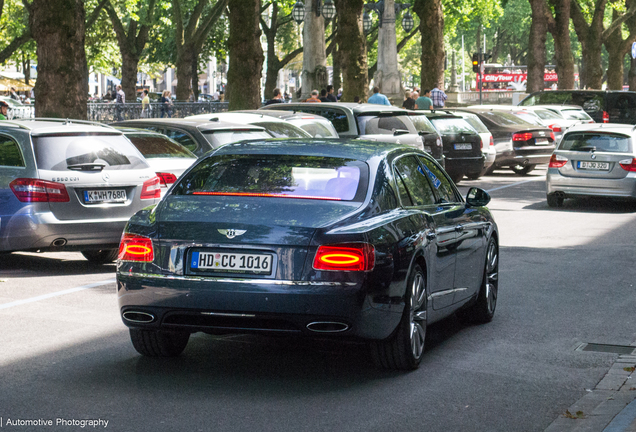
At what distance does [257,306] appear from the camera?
19.3ft

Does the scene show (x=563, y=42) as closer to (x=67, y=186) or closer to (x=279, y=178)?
(x=67, y=186)

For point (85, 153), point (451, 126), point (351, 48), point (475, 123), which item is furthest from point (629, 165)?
point (351, 48)

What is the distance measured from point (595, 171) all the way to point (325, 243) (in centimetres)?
1355

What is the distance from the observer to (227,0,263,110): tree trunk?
24.0 m

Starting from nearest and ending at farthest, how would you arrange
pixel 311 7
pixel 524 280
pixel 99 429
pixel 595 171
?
pixel 99 429 < pixel 524 280 < pixel 595 171 < pixel 311 7

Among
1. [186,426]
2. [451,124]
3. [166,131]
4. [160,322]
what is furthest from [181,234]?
[451,124]

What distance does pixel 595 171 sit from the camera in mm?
18578

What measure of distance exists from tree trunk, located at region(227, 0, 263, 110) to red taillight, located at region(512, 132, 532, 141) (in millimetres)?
6428

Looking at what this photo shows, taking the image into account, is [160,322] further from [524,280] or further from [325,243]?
[524,280]

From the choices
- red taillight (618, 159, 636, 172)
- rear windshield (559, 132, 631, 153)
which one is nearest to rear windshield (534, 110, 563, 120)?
rear windshield (559, 132, 631, 153)

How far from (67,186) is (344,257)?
537 centimetres

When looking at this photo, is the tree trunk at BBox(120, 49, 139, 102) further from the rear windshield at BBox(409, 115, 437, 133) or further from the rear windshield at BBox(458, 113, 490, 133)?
the rear windshield at BBox(409, 115, 437, 133)

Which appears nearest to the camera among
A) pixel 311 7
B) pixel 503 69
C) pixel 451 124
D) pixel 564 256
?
pixel 564 256

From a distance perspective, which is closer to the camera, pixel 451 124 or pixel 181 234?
pixel 181 234
